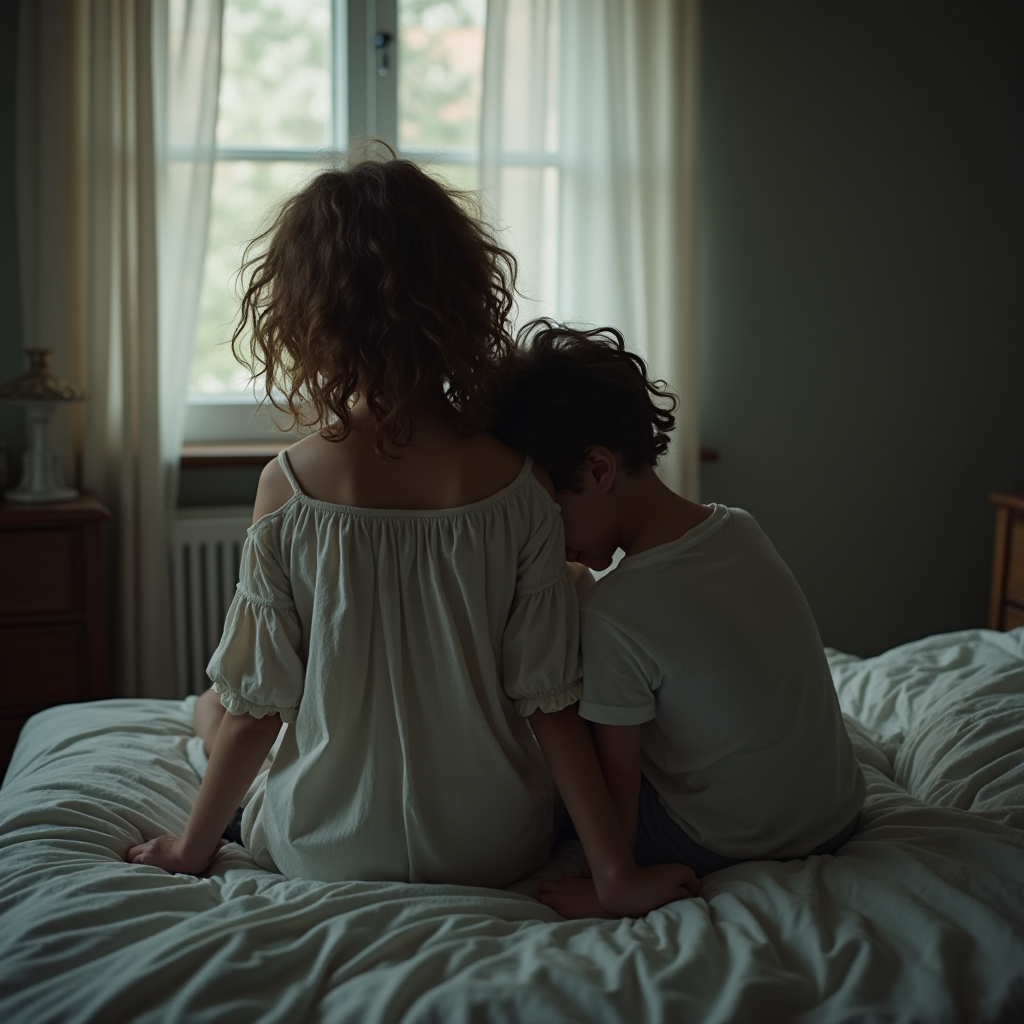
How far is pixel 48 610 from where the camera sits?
7.57 ft

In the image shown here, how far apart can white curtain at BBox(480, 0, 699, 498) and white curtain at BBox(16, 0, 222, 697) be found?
760 mm

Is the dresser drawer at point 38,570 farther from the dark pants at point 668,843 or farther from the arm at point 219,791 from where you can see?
→ the dark pants at point 668,843

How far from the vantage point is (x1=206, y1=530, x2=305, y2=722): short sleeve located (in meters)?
1.15

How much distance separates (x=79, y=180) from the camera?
252 centimetres

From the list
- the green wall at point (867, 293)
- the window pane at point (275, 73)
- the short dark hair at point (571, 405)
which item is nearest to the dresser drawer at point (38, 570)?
the window pane at point (275, 73)

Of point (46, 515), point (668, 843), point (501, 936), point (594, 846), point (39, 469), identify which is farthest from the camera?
point (39, 469)

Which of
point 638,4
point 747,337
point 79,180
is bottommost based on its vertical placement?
point 747,337

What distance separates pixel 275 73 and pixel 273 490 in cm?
204

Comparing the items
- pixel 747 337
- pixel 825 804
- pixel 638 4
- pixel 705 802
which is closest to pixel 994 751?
pixel 825 804

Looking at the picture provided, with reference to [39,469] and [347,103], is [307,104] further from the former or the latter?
[39,469]

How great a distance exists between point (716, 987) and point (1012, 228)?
2.95 m

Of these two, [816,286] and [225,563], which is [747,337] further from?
[225,563]

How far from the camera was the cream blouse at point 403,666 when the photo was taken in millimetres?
1133

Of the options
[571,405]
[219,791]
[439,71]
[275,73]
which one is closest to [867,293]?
[439,71]
